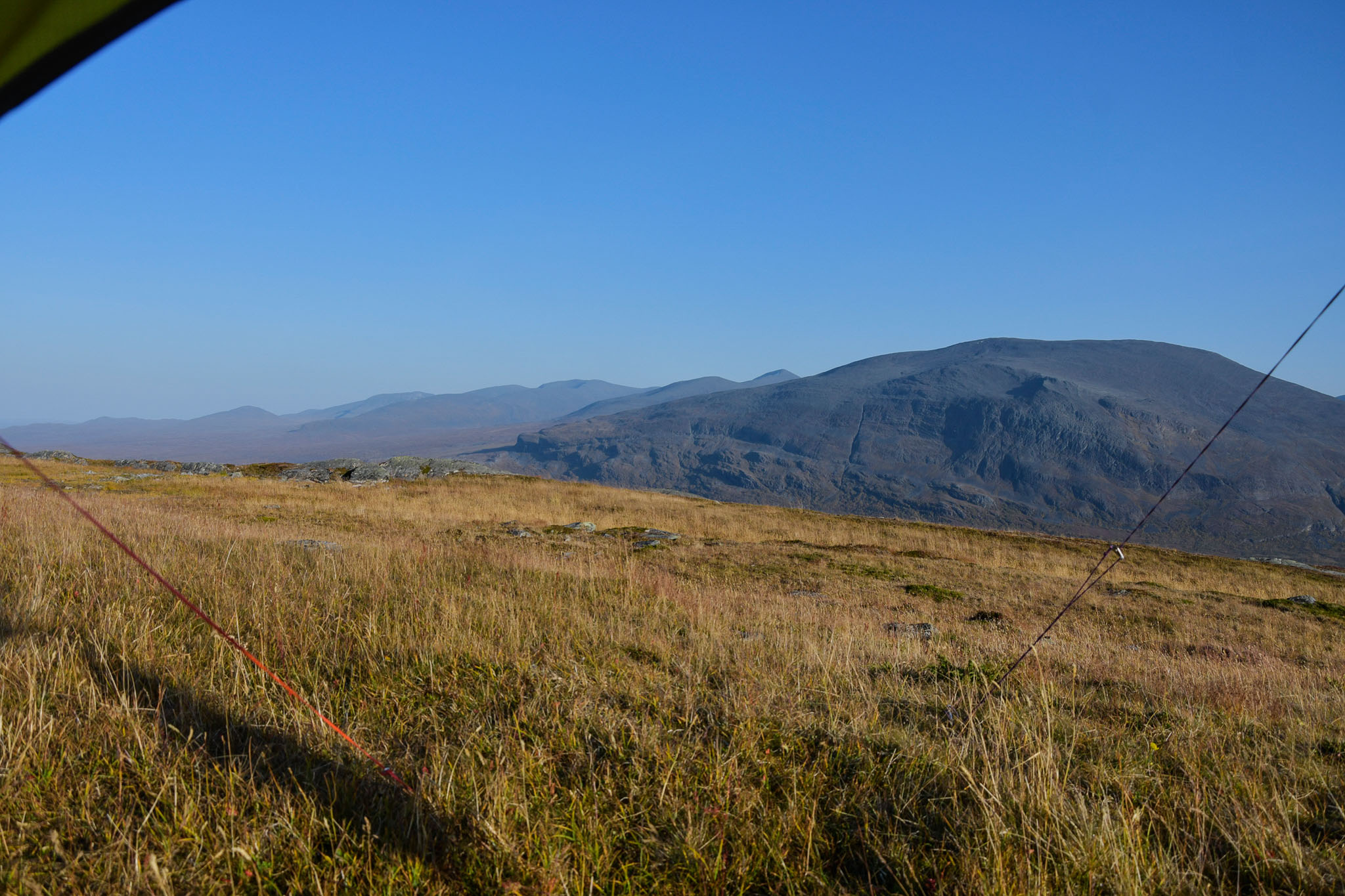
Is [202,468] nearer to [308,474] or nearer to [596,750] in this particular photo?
[308,474]

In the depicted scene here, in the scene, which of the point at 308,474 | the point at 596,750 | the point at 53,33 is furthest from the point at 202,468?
the point at 53,33

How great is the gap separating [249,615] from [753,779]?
4184mm

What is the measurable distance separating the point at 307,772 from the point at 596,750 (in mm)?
1248

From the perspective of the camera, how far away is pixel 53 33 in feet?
6.34

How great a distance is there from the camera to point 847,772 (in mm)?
3129

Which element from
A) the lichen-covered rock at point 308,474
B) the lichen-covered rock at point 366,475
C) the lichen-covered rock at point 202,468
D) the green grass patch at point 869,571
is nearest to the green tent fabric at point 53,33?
the green grass patch at point 869,571

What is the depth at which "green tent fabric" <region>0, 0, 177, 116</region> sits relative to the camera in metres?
1.91

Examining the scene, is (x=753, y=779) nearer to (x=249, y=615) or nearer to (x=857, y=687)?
(x=857, y=687)

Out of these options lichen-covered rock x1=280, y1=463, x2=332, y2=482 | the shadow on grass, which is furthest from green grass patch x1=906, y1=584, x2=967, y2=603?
lichen-covered rock x1=280, y1=463, x2=332, y2=482

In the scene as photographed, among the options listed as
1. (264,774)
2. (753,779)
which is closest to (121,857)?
(264,774)

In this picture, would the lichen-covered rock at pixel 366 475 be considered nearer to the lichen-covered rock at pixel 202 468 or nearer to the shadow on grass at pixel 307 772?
the lichen-covered rock at pixel 202 468

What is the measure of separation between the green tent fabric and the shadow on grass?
2559 millimetres

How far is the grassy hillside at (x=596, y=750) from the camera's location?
2.42 meters

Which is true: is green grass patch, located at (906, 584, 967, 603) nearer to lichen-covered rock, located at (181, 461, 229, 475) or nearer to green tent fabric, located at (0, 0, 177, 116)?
green tent fabric, located at (0, 0, 177, 116)
